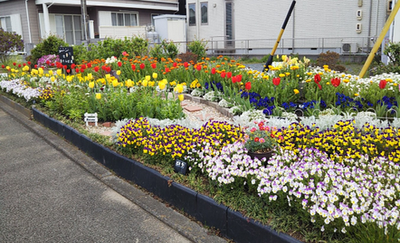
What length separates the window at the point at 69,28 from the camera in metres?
20.7

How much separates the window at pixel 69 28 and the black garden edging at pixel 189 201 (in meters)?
17.5

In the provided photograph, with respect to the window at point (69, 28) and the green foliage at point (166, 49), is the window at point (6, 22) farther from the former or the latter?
the green foliage at point (166, 49)

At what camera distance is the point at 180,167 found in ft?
12.6

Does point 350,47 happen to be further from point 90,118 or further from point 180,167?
point 180,167

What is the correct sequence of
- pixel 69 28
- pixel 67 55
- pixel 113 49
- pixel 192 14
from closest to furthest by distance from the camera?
1. pixel 67 55
2. pixel 113 49
3. pixel 69 28
4. pixel 192 14

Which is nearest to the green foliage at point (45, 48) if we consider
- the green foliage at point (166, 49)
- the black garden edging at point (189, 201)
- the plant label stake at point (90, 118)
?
the green foliage at point (166, 49)

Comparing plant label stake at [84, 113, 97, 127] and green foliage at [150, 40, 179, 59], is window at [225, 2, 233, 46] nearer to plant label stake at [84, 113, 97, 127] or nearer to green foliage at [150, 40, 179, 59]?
green foliage at [150, 40, 179, 59]

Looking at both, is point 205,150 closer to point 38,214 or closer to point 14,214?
point 38,214

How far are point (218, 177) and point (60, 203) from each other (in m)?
1.86

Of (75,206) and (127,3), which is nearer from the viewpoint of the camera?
(75,206)

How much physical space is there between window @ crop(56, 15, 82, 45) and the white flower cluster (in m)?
11.1

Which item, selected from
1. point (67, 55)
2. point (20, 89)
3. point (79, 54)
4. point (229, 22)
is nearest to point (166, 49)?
point (79, 54)

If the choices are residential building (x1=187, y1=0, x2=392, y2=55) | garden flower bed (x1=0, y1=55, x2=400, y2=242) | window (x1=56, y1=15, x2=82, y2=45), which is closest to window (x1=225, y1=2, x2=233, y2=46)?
residential building (x1=187, y1=0, x2=392, y2=55)

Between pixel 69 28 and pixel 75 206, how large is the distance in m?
19.5
